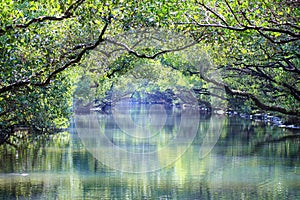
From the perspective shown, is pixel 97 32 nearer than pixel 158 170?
Yes

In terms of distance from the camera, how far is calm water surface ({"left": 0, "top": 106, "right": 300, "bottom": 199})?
21891 millimetres

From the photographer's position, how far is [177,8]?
19.3m

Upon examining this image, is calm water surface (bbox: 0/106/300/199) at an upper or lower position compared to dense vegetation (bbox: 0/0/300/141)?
lower

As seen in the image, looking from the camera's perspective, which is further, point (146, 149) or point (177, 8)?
point (146, 149)

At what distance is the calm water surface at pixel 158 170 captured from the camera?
71.8ft

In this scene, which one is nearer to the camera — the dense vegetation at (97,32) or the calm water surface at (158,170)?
the dense vegetation at (97,32)

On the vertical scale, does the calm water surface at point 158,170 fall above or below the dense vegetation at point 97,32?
below

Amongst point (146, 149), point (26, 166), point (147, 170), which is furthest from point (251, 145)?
point (26, 166)

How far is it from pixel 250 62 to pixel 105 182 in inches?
528

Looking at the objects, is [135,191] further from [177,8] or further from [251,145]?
[251,145]

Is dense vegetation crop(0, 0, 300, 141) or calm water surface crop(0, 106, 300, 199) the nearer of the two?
dense vegetation crop(0, 0, 300, 141)

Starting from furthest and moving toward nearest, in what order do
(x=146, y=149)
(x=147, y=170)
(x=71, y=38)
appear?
(x=146, y=149)
(x=147, y=170)
(x=71, y=38)

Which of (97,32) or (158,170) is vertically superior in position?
(97,32)

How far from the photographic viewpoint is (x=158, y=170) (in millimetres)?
28484
